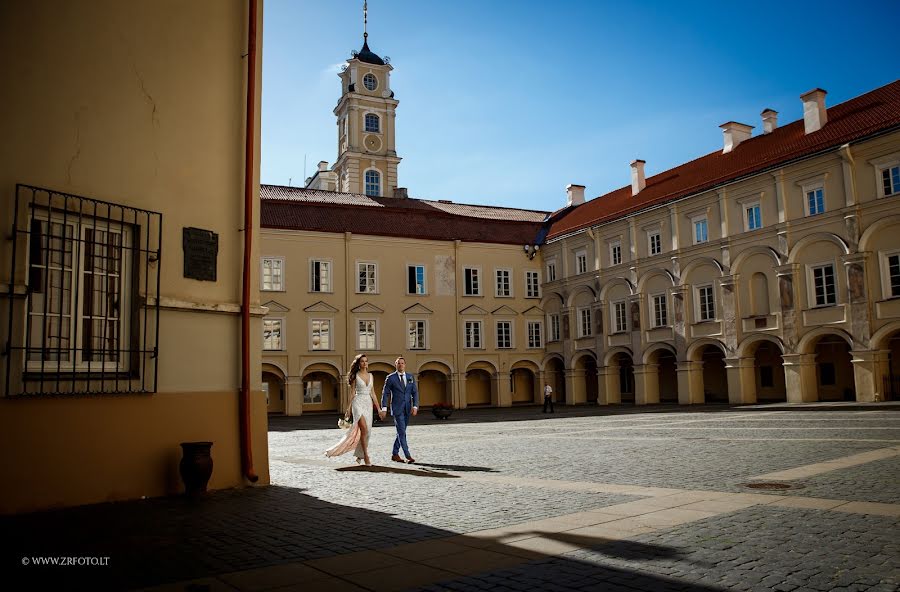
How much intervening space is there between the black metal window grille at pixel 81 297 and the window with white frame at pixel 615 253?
34506 mm

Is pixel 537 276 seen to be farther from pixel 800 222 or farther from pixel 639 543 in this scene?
pixel 639 543

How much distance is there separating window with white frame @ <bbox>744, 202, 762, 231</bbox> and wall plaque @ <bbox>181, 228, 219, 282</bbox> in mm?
29235

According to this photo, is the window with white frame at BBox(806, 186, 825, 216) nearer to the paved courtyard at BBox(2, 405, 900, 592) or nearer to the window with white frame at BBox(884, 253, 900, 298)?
the window with white frame at BBox(884, 253, 900, 298)

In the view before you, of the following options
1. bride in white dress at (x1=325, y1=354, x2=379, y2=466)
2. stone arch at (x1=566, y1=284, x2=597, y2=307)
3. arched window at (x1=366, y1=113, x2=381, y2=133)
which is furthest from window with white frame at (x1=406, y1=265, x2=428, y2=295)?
bride in white dress at (x1=325, y1=354, x2=379, y2=466)

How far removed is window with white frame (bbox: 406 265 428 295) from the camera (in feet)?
142

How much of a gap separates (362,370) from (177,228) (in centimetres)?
420

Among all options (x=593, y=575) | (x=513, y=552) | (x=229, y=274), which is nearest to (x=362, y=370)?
(x=229, y=274)

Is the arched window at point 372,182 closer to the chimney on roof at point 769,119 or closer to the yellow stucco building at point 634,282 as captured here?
the yellow stucco building at point 634,282

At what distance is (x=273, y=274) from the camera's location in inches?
1560

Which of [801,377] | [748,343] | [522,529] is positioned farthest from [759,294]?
[522,529]

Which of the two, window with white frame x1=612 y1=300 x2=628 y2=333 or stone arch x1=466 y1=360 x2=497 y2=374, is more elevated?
window with white frame x1=612 y1=300 x2=628 y2=333

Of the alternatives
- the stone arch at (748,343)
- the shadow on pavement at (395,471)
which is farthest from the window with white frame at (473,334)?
the shadow on pavement at (395,471)

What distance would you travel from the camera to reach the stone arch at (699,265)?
113ft

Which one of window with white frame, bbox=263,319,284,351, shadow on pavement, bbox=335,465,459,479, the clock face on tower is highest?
the clock face on tower
